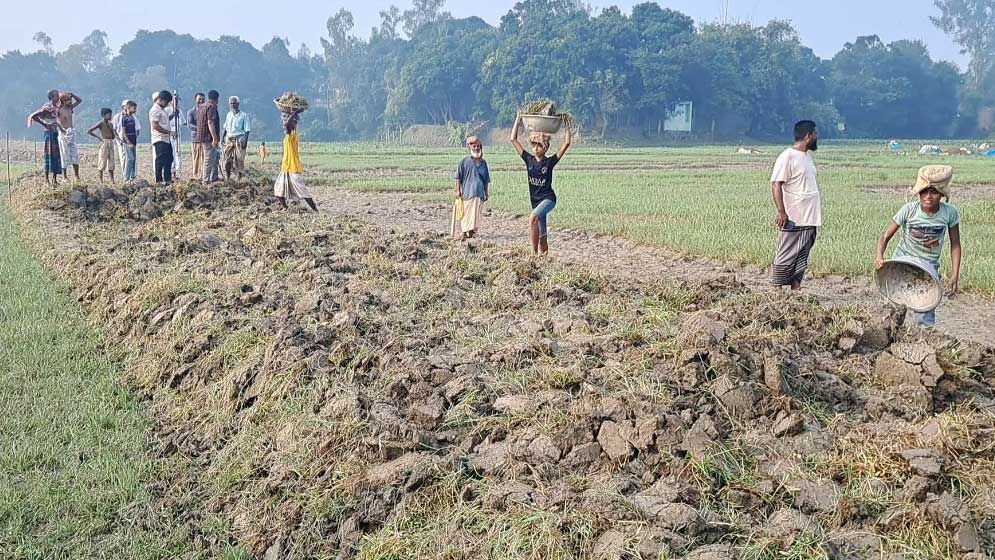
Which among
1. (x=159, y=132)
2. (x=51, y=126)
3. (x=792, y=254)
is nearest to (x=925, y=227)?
(x=792, y=254)

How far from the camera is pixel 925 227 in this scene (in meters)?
5.82

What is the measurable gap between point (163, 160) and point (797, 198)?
11.9 metres

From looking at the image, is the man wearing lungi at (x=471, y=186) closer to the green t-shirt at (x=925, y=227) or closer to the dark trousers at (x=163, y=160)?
the green t-shirt at (x=925, y=227)

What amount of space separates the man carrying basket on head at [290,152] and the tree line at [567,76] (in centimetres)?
4482

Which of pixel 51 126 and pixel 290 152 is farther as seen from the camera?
pixel 51 126

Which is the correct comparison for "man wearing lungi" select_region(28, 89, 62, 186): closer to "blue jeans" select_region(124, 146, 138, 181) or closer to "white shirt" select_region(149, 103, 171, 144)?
"blue jeans" select_region(124, 146, 138, 181)

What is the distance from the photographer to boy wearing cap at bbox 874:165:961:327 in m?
5.68

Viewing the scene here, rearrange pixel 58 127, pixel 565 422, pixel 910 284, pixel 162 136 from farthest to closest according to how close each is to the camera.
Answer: pixel 58 127 → pixel 162 136 → pixel 910 284 → pixel 565 422

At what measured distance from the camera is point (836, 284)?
332 inches

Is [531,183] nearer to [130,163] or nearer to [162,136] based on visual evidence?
[162,136]

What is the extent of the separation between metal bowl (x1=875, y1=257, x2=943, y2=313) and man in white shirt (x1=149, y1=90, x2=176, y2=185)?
11681mm

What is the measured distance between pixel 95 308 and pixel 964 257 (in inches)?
353

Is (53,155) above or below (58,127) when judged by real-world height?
below

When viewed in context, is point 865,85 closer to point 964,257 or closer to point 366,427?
point 964,257
